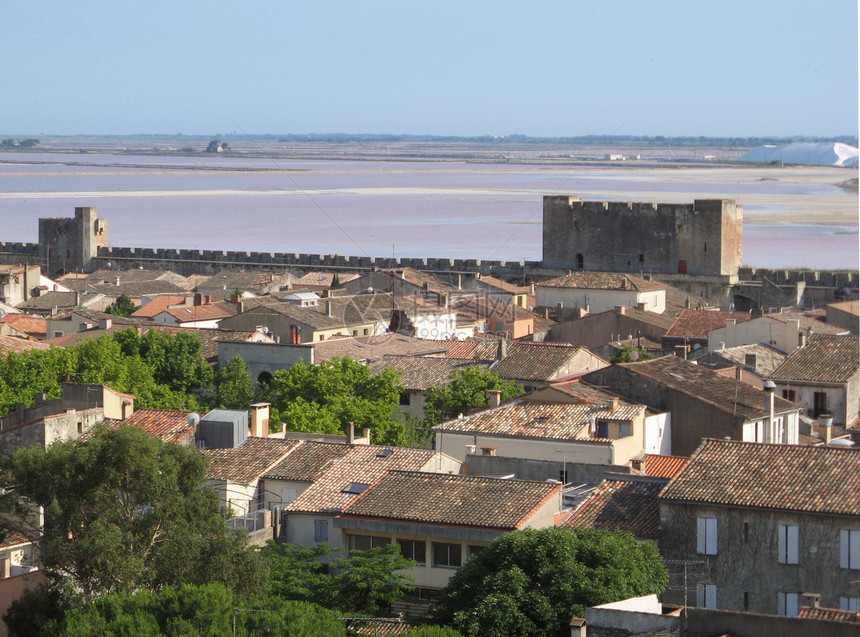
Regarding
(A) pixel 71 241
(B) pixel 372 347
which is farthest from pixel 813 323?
(A) pixel 71 241

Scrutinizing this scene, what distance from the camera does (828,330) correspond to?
29.2 metres

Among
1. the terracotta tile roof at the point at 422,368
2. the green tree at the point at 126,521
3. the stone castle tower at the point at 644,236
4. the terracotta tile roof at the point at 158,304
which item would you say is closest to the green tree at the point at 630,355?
the terracotta tile roof at the point at 422,368

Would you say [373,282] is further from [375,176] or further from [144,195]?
[375,176]

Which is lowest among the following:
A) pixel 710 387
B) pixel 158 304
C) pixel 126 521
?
pixel 158 304

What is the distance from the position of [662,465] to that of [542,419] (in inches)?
70.0

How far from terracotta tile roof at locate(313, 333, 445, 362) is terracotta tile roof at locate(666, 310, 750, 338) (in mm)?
4182

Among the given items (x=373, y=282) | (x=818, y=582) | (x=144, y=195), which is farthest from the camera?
(x=144, y=195)

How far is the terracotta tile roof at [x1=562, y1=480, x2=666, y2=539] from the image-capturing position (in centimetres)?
1347

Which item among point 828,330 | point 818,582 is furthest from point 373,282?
point 818,582

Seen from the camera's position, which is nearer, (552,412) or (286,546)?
(286,546)

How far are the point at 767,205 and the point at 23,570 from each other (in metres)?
50.7

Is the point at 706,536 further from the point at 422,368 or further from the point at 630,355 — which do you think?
the point at 630,355

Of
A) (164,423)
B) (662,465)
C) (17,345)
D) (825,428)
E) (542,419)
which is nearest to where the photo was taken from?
(662,465)

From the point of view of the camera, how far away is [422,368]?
79.5ft
